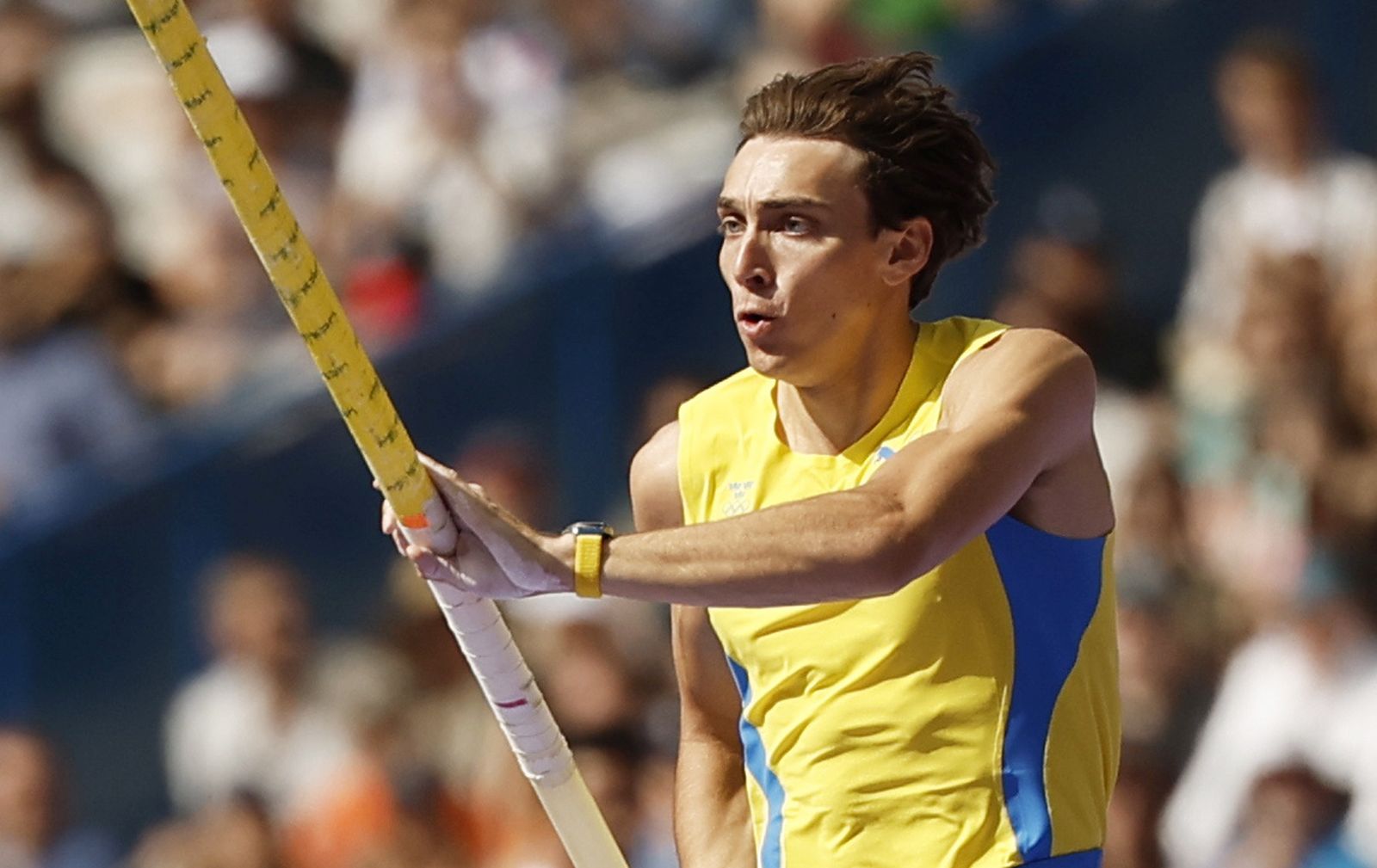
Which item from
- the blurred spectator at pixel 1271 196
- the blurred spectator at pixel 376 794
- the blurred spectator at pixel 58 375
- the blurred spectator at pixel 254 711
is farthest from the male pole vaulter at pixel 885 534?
the blurred spectator at pixel 58 375

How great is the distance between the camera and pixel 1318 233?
8.20 meters

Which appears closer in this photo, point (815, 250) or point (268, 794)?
point (815, 250)

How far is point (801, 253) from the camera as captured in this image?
4352 millimetres

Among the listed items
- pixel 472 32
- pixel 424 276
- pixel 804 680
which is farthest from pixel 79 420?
pixel 804 680

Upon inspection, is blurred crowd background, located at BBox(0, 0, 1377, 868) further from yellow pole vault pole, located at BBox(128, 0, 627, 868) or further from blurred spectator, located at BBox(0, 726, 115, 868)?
yellow pole vault pole, located at BBox(128, 0, 627, 868)

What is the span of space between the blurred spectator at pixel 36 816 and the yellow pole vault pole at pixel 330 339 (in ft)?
18.0

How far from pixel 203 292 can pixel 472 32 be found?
1.52m

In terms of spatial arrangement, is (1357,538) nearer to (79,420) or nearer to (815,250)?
(815,250)

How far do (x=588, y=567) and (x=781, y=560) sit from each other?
11.9 inches

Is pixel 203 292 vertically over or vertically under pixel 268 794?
over

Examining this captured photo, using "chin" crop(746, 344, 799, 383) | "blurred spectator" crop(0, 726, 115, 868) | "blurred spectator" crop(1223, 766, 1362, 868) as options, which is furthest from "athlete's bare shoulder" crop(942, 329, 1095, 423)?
"blurred spectator" crop(0, 726, 115, 868)

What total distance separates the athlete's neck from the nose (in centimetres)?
23

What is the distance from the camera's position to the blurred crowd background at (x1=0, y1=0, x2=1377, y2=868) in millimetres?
7844

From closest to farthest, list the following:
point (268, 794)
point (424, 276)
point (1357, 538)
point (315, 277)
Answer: point (315, 277), point (1357, 538), point (268, 794), point (424, 276)
